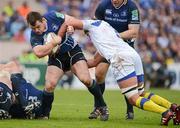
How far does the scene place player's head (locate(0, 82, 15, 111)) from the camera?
41.6 feet

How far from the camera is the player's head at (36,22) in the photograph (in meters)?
→ 12.7

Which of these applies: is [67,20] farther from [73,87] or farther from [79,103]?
[73,87]

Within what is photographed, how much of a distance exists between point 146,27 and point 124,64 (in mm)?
19526

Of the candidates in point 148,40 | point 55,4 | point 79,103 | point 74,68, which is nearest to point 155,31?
point 148,40

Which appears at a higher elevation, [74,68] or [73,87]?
[74,68]

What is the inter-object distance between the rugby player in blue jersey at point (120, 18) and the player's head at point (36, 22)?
5.10 ft

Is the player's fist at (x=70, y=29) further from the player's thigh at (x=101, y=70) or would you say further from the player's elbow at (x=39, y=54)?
the player's thigh at (x=101, y=70)

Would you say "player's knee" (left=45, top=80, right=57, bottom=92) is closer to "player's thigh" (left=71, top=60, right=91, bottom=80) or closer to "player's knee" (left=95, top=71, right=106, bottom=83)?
"player's thigh" (left=71, top=60, right=91, bottom=80)

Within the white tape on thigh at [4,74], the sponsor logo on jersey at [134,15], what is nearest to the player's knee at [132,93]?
the sponsor logo on jersey at [134,15]

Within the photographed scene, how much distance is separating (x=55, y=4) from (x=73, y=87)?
19.3 ft

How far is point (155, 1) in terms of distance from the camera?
33812mm

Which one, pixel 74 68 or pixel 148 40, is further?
pixel 148 40

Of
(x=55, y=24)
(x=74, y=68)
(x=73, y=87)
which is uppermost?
(x=55, y=24)

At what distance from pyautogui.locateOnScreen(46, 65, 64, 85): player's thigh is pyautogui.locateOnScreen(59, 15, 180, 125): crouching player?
2.50ft
